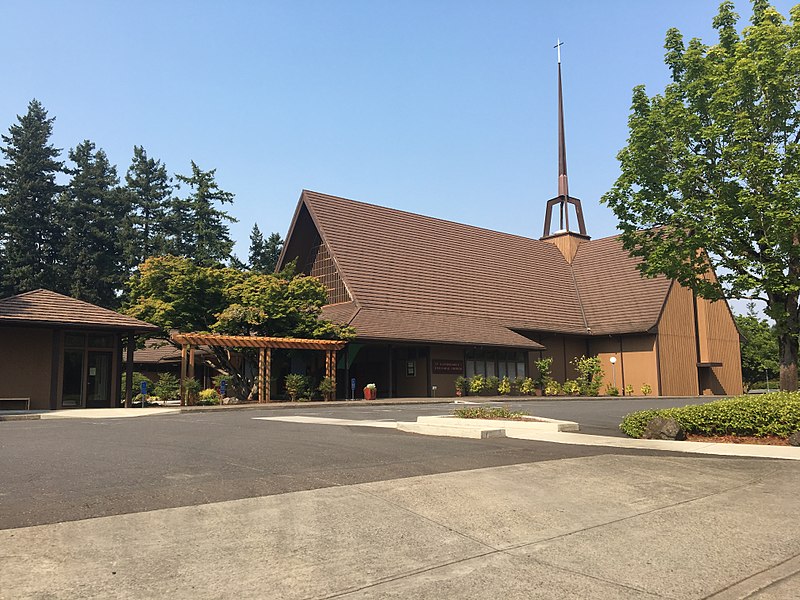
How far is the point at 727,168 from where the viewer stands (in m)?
16.4

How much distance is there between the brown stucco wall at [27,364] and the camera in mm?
23719

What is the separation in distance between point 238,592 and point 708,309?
1754 inches

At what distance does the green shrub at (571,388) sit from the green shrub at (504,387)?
4461 mm

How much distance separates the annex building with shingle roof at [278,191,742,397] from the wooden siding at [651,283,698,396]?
110 millimetres

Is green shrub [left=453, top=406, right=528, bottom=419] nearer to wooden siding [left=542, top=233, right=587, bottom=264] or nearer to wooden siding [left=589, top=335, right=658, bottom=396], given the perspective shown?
wooden siding [left=589, top=335, right=658, bottom=396]

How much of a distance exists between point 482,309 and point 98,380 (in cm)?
2164

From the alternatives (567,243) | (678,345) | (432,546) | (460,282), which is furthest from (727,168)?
(567,243)

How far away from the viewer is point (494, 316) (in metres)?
39.7

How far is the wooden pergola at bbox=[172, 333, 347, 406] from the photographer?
Result: 26.7 m

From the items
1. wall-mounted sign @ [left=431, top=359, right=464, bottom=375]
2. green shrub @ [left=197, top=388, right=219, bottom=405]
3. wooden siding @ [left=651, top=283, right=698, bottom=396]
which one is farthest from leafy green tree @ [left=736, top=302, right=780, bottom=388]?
green shrub @ [left=197, top=388, right=219, bottom=405]

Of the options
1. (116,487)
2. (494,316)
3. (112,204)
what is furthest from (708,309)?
(112,204)

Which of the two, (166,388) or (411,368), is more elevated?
(411,368)

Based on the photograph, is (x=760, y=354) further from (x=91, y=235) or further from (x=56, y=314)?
(x=91, y=235)

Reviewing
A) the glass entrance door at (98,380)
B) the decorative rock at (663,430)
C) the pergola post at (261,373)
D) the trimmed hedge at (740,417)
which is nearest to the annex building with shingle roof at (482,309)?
the pergola post at (261,373)
